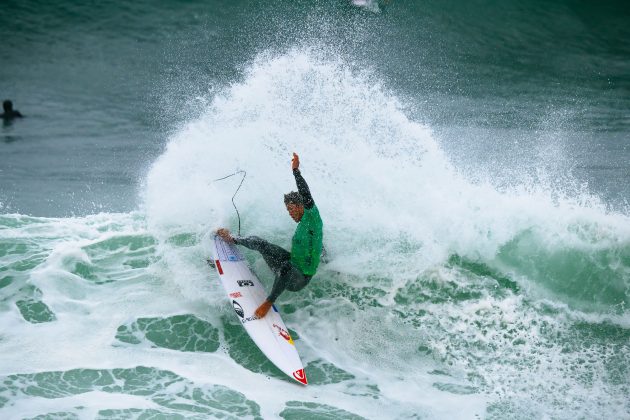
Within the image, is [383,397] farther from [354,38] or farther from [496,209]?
[354,38]

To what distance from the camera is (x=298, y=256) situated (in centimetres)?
655

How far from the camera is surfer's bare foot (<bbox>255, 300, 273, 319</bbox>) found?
6.48 metres

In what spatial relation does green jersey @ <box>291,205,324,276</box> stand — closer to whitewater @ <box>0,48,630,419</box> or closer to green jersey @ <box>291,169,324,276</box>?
green jersey @ <box>291,169,324,276</box>

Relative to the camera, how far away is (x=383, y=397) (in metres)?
5.79

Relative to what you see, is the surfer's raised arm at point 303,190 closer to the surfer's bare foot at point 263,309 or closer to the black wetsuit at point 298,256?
the black wetsuit at point 298,256

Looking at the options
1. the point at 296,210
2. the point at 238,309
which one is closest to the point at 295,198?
the point at 296,210

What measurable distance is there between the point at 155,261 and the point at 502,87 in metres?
14.4

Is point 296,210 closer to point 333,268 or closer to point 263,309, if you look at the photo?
point 263,309

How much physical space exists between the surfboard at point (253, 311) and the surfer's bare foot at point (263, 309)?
42 millimetres

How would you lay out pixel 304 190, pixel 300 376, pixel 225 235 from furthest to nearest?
pixel 225 235 < pixel 304 190 < pixel 300 376

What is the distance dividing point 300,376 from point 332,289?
1.53m

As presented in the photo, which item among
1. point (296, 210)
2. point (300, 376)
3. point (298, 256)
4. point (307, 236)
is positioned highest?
point (296, 210)

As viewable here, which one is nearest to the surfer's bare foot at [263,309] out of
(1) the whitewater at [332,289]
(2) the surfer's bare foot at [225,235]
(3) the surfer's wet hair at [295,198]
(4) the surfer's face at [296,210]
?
(1) the whitewater at [332,289]

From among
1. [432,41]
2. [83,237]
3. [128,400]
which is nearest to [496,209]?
[128,400]
